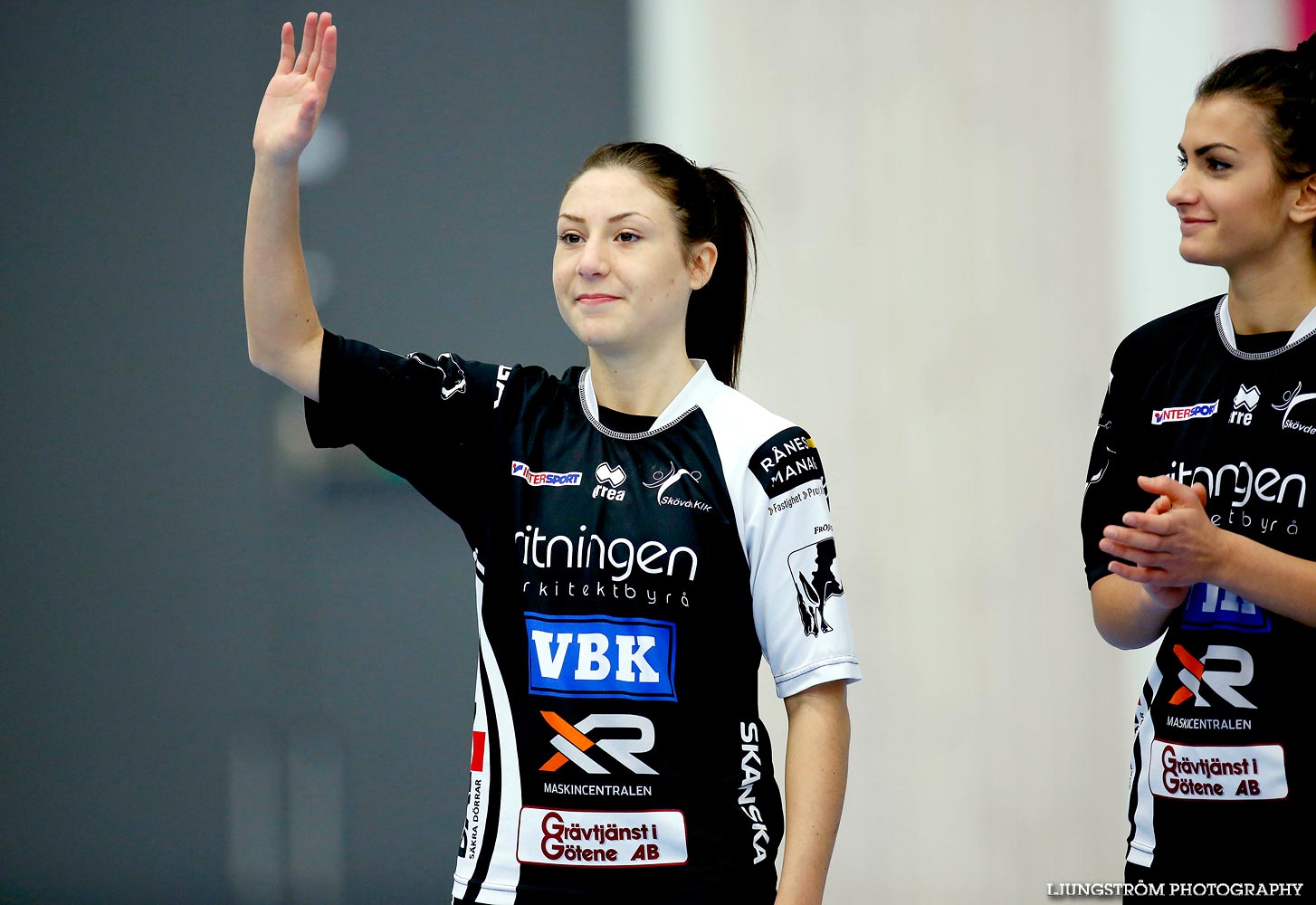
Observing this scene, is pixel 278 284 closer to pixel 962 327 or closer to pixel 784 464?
pixel 784 464

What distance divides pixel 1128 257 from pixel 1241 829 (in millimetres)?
2342

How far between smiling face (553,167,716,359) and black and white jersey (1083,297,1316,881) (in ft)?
2.41

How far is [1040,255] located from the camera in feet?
12.0

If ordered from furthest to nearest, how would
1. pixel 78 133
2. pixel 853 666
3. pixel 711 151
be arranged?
pixel 78 133
pixel 711 151
pixel 853 666

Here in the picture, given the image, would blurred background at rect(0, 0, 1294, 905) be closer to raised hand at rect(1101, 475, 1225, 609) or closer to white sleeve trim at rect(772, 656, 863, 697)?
white sleeve trim at rect(772, 656, 863, 697)

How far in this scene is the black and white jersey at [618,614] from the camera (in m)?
1.55

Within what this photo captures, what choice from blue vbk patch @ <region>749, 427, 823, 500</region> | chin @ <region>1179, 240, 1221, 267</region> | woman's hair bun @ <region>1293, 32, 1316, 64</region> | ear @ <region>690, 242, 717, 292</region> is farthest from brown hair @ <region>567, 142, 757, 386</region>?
woman's hair bun @ <region>1293, 32, 1316, 64</region>

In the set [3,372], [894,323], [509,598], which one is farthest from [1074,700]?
[3,372]

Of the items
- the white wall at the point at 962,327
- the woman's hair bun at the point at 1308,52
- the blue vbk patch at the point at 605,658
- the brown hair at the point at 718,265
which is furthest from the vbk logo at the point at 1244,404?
the white wall at the point at 962,327

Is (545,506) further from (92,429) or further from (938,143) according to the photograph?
(92,429)

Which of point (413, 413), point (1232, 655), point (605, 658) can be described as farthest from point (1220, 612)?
point (413, 413)

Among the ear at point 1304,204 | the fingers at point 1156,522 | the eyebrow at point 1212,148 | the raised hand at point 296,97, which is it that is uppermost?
the raised hand at point 296,97

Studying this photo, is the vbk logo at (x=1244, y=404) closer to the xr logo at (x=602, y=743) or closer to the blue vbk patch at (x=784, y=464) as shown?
the blue vbk patch at (x=784, y=464)

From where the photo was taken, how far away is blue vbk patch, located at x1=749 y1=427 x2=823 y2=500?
164cm
